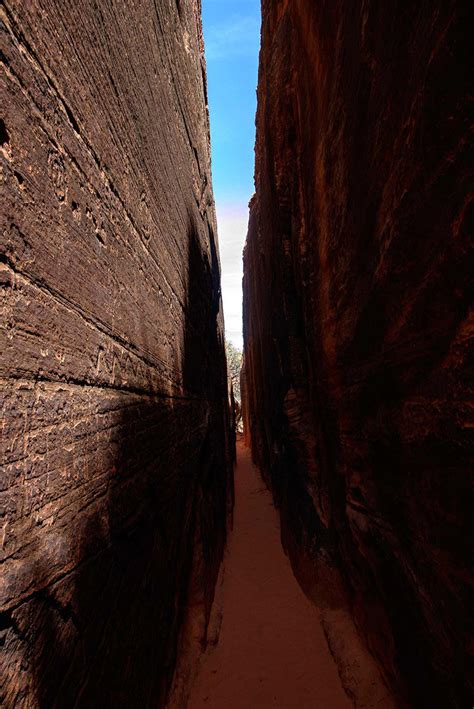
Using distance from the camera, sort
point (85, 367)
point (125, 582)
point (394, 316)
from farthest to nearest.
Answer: point (394, 316)
point (125, 582)
point (85, 367)

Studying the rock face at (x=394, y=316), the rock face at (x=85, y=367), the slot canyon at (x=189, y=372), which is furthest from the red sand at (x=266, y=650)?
the rock face at (x=85, y=367)

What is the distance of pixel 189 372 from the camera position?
4406mm

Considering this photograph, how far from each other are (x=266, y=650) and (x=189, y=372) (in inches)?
144

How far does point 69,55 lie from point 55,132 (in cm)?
46

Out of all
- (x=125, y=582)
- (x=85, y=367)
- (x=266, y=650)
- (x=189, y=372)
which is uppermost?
(x=189, y=372)

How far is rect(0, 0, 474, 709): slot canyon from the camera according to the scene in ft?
3.79

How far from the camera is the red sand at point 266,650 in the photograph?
11.4ft

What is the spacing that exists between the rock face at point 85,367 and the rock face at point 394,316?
5.75 ft

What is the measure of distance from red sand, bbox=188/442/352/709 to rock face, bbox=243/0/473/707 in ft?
2.45

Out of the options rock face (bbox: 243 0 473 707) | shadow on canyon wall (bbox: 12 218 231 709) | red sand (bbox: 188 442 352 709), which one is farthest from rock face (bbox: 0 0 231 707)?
rock face (bbox: 243 0 473 707)

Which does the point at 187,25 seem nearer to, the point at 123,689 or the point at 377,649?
the point at 123,689

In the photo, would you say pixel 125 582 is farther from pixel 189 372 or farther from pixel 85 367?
pixel 189 372

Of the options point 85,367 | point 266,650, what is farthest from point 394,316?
point 266,650

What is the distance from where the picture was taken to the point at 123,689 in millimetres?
1758
